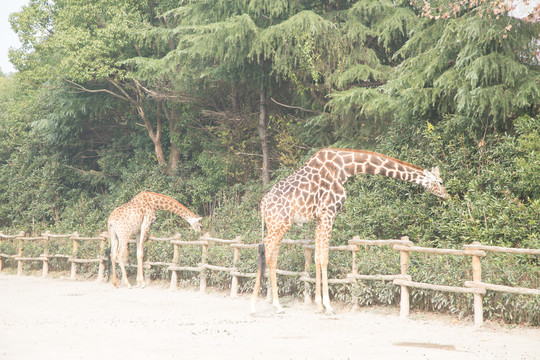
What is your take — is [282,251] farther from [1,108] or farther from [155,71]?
[1,108]

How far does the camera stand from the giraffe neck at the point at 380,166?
9180 millimetres

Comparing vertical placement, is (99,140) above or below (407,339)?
above

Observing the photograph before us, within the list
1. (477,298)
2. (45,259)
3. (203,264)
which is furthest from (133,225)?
(477,298)

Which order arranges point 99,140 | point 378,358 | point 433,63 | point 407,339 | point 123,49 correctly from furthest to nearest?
point 99,140, point 123,49, point 433,63, point 407,339, point 378,358

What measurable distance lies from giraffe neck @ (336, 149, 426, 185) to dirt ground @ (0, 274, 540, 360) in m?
2.11

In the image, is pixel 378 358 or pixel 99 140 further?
pixel 99 140

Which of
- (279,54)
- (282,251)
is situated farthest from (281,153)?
(282,251)

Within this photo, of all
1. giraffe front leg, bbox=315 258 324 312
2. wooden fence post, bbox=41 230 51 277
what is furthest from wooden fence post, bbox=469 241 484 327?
wooden fence post, bbox=41 230 51 277

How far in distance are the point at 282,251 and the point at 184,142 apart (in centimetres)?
922

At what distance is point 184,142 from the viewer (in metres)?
19.7

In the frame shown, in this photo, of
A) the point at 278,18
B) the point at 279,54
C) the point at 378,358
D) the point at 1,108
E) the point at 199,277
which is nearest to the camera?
the point at 378,358

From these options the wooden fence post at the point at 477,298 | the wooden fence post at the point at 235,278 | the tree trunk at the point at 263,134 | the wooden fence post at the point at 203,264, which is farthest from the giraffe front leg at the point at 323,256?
the tree trunk at the point at 263,134

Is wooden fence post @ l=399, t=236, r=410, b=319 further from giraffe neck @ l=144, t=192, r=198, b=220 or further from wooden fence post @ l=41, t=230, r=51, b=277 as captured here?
wooden fence post @ l=41, t=230, r=51, b=277

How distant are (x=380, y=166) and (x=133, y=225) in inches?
277
